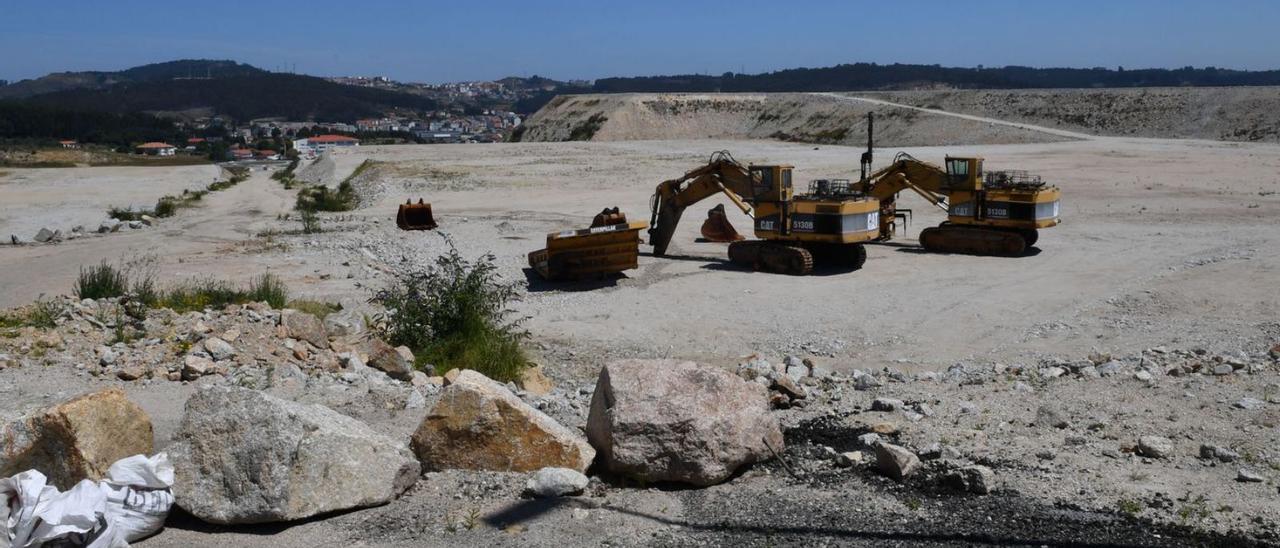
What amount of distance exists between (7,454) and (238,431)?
1.53 m

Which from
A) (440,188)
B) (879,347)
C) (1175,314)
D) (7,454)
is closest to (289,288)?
(879,347)

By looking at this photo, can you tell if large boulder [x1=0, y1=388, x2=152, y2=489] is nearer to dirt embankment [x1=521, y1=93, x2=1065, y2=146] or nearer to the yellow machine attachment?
the yellow machine attachment

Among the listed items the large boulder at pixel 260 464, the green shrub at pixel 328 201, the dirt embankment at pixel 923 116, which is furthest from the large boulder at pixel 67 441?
the dirt embankment at pixel 923 116

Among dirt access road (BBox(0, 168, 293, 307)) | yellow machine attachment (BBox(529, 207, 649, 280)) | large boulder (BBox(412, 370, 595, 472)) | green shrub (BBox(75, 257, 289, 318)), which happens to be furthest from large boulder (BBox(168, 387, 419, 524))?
dirt access road (BBox(0, 168, 293, 307))

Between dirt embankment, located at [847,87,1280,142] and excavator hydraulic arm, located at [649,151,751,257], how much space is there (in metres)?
47.4

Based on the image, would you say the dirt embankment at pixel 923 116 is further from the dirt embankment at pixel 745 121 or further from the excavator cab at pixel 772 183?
the excavator cab at pixel 772 183

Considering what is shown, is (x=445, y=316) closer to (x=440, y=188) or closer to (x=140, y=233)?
(x=140, y=233)

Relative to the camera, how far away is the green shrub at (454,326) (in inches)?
498

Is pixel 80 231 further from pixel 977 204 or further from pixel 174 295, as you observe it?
pixel 977 204

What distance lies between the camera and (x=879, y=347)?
1538cm

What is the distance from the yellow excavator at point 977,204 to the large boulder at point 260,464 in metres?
18.1

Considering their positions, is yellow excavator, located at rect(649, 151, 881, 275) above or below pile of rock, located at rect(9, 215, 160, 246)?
above

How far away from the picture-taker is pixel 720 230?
26203 millimetres

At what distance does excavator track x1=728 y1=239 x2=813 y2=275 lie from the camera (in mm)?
21016
